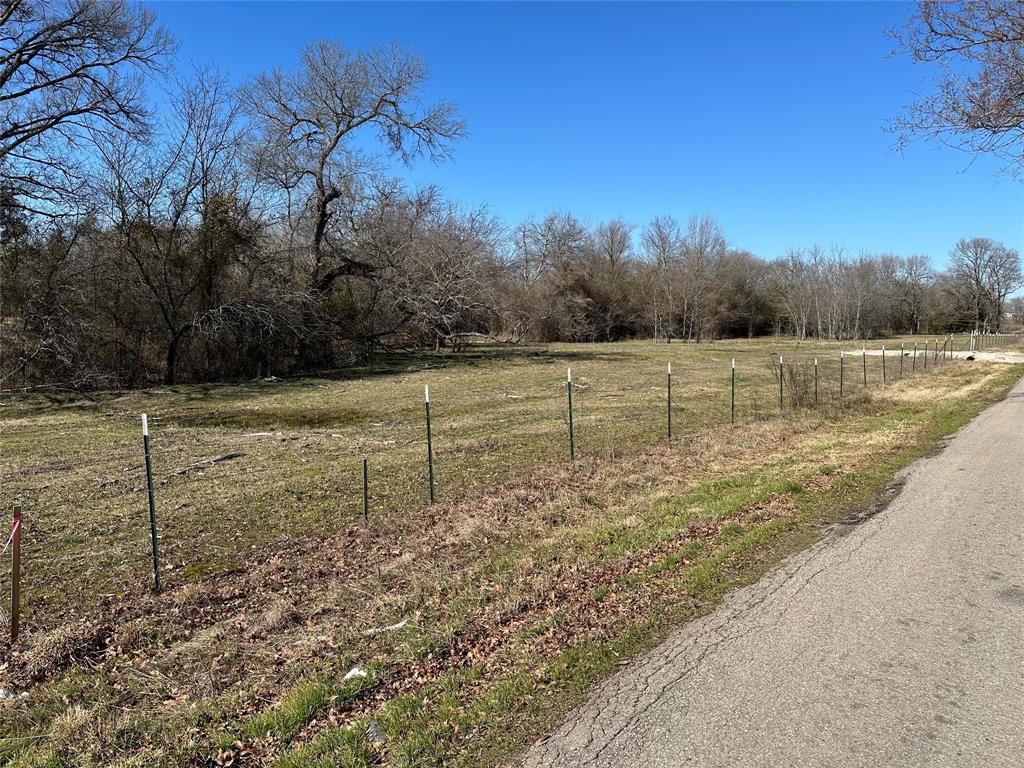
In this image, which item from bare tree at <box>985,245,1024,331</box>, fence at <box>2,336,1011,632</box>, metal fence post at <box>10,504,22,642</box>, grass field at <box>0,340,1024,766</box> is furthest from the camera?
bare tree at <box>985,245,1024,331</box>

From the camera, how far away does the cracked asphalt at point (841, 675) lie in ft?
9.19

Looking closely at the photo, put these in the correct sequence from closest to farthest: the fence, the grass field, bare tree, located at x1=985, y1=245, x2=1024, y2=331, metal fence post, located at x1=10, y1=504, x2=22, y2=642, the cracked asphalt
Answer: the cracked asphalt
the grass field
metal fence post, located at x1=10, y1=504, x2=22, y2=642
the fence
bare tree, located at x1=985, y1=245, x2=1024, y2=331

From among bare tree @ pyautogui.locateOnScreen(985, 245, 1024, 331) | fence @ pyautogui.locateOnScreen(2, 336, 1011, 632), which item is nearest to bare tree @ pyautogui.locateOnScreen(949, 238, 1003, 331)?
bare tree @ pyautogui.locateOnScreen(985, 245, 1024, 331)

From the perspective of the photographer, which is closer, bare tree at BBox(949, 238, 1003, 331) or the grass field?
the grass field

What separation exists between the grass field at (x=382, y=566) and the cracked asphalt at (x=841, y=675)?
0.30m

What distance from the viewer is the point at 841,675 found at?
Answer: 336 cm

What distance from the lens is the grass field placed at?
11.2 feet

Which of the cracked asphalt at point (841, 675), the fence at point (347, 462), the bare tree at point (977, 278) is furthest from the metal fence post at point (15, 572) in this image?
the bare tree at point (977, 278)

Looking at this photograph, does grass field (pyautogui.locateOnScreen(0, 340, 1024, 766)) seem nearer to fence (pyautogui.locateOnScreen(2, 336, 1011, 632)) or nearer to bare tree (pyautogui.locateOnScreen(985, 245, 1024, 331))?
fence (pyautogui.locateOnScreen(2, 336, 1011, 632))

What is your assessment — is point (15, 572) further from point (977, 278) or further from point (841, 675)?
point (977, 278)

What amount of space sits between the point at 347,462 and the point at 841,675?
27.2 ft

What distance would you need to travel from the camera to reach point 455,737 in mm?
3025

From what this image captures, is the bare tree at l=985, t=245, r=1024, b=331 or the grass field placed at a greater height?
the bare tree at l=985, t=245, r=1024, b=331

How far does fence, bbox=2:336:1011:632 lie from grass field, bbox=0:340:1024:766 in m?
0.06
